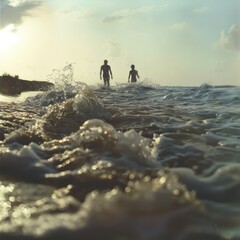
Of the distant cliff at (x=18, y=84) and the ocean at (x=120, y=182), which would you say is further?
the distant cliff at (x=18, y=84)

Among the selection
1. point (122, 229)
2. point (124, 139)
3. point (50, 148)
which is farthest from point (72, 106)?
point (122, 229)

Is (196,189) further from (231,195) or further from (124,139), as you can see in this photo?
(124,139)

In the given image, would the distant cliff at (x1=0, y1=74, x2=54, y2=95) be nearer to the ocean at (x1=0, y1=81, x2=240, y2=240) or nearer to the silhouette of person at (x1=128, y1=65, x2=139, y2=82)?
the silhouette of person at (x1=128, y1=65, x2=139, y2=82)

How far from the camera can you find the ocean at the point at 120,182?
206 centimetres

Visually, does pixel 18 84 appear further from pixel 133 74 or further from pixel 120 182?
pixel 120 182

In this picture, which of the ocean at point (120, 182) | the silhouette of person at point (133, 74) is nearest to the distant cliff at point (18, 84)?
the silhouette of person at point (133, 74)

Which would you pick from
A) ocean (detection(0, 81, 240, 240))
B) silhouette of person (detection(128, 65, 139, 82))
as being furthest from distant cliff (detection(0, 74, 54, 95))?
ocean (detection(0, 81, 240, 240))

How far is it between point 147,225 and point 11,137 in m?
3.79

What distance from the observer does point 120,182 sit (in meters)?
3.25

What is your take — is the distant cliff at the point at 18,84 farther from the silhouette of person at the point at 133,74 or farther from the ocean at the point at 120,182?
the ocean at the point at 120,182

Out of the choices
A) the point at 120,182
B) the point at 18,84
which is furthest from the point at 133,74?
the point at 120,182

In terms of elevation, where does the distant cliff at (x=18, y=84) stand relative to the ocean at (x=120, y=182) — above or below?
above

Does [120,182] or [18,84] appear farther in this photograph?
[18,84]

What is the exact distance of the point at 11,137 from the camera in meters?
5.40
